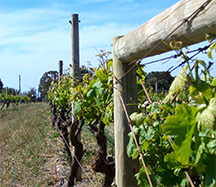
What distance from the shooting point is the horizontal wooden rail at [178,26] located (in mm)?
952

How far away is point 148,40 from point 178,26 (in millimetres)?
347

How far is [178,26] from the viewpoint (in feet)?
3.48

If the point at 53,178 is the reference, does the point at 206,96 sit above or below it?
above

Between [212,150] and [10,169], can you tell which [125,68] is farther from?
[10,169]

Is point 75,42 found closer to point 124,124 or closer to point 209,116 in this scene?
point 124,124

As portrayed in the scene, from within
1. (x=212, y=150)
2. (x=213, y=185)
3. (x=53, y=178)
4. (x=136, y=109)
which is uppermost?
(x=136, y=109)

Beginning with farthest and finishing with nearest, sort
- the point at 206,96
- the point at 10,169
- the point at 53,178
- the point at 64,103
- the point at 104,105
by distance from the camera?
the point at 64,103
the point at 10,169
the point at 53,178
the point at 104,105
the point at 206,96

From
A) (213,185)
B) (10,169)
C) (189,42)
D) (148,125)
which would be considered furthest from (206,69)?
(10,169)

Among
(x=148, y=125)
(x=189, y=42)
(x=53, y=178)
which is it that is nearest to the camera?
(x=189, y=42)

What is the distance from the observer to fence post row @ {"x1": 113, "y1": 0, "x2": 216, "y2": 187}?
98cm

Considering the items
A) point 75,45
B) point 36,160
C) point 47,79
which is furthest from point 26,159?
point 47,79

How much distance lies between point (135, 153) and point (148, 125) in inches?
6.7

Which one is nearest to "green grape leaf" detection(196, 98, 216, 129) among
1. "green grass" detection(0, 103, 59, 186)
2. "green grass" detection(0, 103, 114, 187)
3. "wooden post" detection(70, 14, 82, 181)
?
"green grass" detection(0, 103, 114, 187)

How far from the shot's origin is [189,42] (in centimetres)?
112
